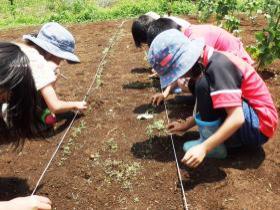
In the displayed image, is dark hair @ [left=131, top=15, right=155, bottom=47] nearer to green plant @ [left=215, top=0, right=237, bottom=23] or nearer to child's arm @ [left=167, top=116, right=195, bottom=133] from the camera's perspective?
child's arm @ [left=167, top=116, right=195, bottom=133]

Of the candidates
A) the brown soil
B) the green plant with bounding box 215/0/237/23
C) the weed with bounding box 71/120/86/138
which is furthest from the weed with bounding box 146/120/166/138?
the green plant with bounding box 215/0/237/23

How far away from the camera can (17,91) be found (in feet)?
6.48

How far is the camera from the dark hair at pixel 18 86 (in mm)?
1908

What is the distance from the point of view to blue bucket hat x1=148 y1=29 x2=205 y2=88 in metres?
2.40

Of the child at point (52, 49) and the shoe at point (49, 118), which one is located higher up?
the child at point (52, 49)

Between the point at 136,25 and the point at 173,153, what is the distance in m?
1.82

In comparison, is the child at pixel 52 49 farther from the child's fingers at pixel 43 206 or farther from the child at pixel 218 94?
the child's fingers at pixel 43 206

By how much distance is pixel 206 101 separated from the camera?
2.48 m

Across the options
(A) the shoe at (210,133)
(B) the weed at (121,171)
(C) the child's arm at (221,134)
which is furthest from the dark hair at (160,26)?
(C) the child's arm at (221,134)

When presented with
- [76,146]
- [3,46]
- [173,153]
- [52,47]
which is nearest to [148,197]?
[173,153]

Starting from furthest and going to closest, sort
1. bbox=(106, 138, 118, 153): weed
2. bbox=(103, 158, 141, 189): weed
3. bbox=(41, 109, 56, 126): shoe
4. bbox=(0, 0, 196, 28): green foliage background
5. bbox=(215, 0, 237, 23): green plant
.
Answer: bbox=(0, 0, 196, 28): green foliage background, bbox=(215, 0, 237, 23): green plant, bbox=(41, 109, 56, 126): shoe, bbox=(106, 138, 118, 153): weed, bbox=(103, 158, 141, 189): weed

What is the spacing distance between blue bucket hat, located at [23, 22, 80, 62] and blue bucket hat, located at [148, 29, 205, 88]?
39.0 inches

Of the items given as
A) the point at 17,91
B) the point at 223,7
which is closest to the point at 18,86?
the point at 17,91

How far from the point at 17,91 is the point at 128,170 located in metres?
1.04
